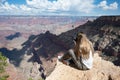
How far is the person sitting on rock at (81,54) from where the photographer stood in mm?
6674

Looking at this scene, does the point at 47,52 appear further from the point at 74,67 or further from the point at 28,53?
the point at 74,67

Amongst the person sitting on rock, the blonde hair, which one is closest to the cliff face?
the person sitting on rock

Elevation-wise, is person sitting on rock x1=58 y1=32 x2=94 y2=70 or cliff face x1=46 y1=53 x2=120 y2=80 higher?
person sitting on rock x1=58 y1=32 x2=94 y2=70

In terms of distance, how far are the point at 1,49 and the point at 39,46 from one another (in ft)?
97.3

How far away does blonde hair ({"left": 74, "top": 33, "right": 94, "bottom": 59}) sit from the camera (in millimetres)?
6637

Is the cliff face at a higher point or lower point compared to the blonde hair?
lower

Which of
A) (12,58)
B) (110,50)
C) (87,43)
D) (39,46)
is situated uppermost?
(87,43)

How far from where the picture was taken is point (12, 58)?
117438 millimetres

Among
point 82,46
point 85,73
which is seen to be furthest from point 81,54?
point 85,73

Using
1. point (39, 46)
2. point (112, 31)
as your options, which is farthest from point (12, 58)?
point (112, 31)

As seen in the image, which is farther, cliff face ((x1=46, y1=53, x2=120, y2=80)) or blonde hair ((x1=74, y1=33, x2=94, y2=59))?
cliff face ((x1=46, y1=53, x2=120, y2=80))

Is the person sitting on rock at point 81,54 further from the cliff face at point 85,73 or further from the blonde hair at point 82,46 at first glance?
the cliff face at point 85,73

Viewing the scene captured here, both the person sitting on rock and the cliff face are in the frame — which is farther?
the cliff face

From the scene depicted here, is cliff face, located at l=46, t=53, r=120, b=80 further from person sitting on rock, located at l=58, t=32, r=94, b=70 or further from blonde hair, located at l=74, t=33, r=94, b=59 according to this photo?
blonde hair, located at l=74, t=33, r=94, b=59
